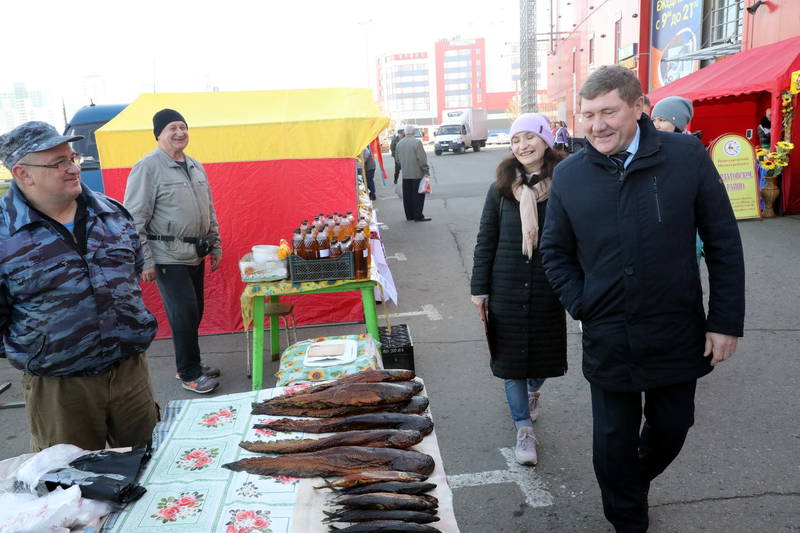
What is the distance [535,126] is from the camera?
3385mm

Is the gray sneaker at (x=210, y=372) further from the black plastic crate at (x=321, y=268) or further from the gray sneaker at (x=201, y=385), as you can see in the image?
the black plastic crate at (x=321, y=268)

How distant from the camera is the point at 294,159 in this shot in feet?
20.1

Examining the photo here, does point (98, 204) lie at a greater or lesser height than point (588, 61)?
lesser

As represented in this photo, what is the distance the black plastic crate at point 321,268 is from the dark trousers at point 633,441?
2.34m

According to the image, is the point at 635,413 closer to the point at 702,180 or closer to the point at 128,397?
the point at 702,180

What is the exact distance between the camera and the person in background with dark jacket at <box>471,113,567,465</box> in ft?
11.2

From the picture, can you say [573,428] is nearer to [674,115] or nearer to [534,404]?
[534,404]

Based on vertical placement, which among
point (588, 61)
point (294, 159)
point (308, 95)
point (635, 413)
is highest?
point (588, 61)

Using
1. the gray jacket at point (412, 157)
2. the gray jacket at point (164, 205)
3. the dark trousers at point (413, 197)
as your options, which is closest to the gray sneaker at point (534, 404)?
the gray jacket at point (164, 205)

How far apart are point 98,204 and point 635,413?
2588mm

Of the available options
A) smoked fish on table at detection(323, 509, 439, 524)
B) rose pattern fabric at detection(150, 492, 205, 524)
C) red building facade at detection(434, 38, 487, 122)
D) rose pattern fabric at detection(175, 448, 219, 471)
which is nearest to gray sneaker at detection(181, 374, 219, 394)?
rose pattern fabric at detection(175, 448, 219, 471)

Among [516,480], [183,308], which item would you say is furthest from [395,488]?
[183,308]

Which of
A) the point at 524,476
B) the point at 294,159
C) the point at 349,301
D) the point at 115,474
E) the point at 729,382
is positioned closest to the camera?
the point at 115,474

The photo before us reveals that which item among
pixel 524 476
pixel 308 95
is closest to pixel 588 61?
pixel 308 95
